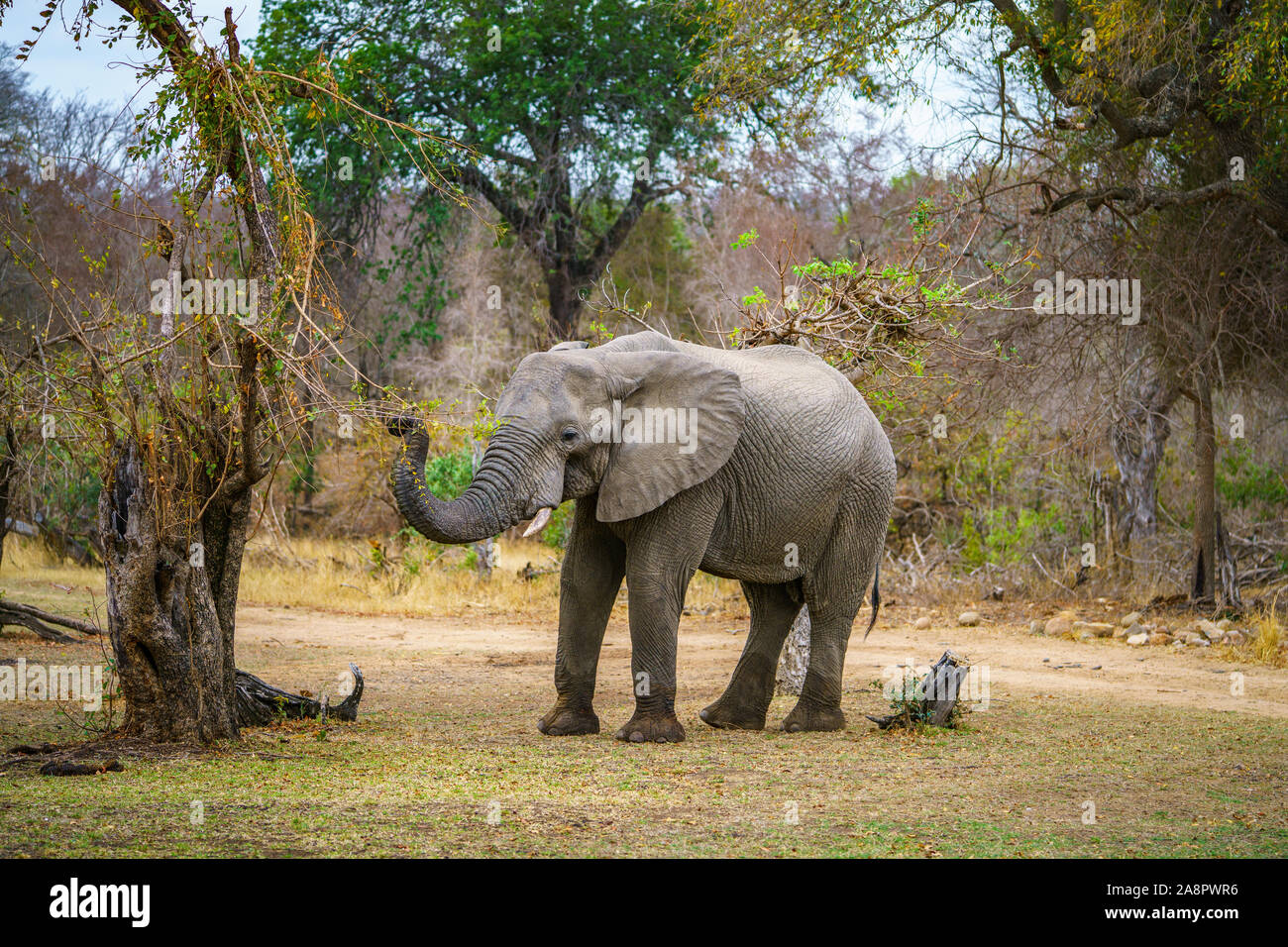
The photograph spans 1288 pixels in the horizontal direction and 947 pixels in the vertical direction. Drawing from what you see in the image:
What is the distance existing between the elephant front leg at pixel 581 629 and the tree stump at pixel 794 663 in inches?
122

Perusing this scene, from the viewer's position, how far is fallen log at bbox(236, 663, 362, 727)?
8.86m

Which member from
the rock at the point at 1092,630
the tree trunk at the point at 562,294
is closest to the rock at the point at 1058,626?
the rock at the point at 1092,630

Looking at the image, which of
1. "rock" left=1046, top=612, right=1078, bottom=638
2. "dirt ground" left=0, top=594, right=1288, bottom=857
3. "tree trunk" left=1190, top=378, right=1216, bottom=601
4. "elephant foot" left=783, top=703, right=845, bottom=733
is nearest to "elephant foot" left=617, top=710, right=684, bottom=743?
"dirt ground" left=0, top=594, right=1288, bottom=857

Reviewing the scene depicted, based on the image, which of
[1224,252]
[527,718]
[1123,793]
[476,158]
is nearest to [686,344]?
[476,158]

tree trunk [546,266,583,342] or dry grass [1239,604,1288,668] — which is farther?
tree trunk [546,266,583,342]

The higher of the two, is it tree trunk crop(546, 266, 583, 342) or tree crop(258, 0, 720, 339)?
tree crop(258, 0, 720, 339)

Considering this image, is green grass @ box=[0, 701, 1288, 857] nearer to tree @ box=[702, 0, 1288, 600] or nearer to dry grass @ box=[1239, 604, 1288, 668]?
dry grass @ box=[1239, 604, 1288, 668]

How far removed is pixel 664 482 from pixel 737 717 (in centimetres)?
213

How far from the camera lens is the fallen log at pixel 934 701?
31.7ft

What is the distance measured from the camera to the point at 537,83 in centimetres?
2347

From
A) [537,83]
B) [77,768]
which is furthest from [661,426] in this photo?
[537,83]

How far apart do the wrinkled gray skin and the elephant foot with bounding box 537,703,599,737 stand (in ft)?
0.04

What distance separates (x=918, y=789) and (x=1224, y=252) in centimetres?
1104

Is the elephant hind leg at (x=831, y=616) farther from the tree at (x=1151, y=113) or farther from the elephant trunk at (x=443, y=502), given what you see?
the tree at (x=1151, y=113)
